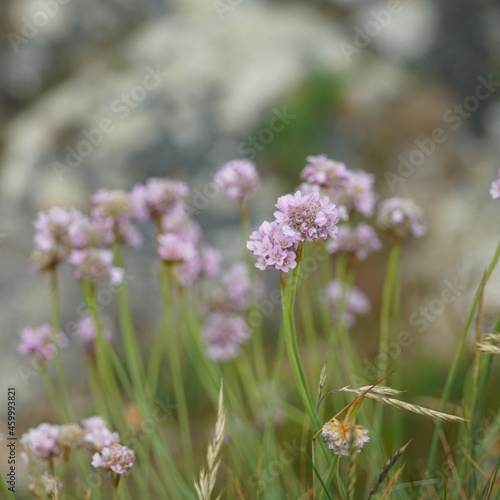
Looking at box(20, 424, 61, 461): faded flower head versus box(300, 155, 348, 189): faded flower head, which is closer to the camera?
box(20, 424, 61, 461): faded flower head

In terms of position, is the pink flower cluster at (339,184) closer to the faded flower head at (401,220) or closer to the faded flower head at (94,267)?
the faded flower head at (401,220)

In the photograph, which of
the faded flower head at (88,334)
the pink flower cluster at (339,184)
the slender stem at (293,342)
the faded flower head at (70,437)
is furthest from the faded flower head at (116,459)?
the faded flower head at (88,334)

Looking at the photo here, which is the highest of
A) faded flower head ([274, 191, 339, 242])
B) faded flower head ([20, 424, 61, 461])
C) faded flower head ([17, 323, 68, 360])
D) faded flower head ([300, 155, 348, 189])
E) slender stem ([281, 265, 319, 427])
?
faded flower head ([300, 155, 348, 189])

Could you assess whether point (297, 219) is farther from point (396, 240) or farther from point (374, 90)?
point (374, 90)

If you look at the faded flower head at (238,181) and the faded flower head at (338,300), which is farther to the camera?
the faded flower head at (338,300)

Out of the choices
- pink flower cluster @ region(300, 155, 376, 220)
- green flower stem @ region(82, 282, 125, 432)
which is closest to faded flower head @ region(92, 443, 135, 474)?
green flower stem @ region(82, 282, 125, 432)

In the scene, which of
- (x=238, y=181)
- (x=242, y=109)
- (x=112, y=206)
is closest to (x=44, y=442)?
(x=112, y=206)

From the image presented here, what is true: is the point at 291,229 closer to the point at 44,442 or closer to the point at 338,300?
the point at 44,442

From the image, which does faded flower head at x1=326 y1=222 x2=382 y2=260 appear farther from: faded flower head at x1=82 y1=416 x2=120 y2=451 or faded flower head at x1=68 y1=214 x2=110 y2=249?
faded flower head at x1=82 y1=416 x2=120 y2=451
